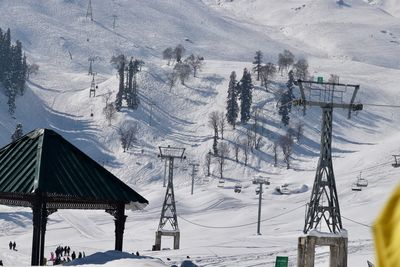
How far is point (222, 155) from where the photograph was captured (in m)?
135

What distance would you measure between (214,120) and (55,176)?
417ft

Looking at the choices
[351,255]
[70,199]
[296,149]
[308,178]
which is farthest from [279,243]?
[296,149]

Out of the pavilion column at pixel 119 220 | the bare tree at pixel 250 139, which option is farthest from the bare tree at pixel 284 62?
the pavilion column at pixel 119 220

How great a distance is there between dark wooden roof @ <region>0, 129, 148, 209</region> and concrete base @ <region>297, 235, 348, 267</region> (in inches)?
709

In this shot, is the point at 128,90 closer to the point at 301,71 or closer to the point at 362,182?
the point at 301,71

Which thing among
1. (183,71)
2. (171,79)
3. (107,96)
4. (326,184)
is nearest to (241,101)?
(107,96)

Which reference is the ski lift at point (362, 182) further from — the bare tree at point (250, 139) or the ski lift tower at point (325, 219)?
the ski lift tower at point (325, 219)

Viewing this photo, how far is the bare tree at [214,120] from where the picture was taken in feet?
472

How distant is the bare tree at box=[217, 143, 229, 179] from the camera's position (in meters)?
133

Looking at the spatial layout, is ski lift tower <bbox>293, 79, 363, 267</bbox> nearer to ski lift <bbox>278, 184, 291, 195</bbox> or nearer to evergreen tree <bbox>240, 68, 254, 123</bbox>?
ski lift <bbox>278, 184, 291, 195</bbox>

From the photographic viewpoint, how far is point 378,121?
165 metres

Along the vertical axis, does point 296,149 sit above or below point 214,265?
above

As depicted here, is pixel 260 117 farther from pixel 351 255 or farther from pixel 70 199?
pixel 70 199

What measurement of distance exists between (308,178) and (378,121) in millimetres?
51370
